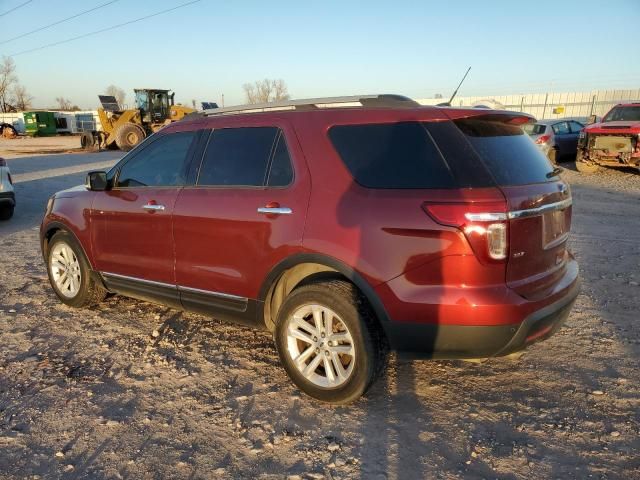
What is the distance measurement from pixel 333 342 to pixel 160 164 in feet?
7.08

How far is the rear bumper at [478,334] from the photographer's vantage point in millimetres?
2729

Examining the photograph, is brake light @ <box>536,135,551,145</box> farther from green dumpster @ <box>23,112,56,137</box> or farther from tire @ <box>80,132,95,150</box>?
green dumpster @ <box>23,112,56,137</box>

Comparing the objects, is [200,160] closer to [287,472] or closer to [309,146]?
[309,146]

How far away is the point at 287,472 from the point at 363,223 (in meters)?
1.39

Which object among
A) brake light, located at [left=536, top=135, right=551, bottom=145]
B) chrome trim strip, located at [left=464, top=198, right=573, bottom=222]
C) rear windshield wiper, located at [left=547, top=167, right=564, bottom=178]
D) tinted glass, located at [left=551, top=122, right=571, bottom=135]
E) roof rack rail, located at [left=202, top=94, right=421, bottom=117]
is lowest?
brake light, located at [left=536, top=135, right=551, bottom=145]

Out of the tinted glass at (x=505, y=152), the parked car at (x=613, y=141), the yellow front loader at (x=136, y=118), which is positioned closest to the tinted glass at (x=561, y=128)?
the parked car at (x=613, y=141)

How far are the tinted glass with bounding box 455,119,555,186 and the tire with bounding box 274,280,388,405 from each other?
108cm

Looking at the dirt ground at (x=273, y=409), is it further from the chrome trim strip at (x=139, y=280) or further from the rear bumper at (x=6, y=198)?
the rear bumper at (x=6, y=198)

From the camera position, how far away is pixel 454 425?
295cm

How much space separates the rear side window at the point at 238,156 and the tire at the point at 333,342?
91 centimetres

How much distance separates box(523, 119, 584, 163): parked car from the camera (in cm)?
1636

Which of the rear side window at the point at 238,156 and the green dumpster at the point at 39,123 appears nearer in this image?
the rear side window at the point at 238,156

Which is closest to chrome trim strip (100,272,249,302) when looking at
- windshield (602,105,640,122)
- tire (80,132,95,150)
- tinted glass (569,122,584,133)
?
windshield (602,105,640,122)

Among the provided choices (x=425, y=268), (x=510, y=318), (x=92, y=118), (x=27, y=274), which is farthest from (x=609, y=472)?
(x=92, y=118)
